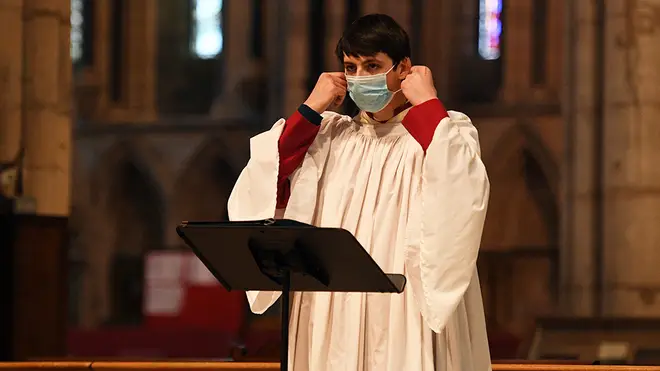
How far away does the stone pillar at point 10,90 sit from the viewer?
309 inches

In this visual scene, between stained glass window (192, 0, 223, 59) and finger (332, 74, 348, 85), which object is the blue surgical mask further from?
stained glass window (192, 0, 223, 59)

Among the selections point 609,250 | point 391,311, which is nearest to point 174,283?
point 609,250

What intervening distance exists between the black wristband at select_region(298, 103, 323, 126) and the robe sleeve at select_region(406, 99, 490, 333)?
37 centimetres

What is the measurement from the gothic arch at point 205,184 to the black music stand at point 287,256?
12.1 m

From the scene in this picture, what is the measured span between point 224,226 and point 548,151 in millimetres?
10965

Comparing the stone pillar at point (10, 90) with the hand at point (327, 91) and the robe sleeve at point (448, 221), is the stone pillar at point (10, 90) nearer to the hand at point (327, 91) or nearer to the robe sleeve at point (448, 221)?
the hand at point (327, 91)

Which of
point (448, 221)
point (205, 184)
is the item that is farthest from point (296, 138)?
point (205, 184)

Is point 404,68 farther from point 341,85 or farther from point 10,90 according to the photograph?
point 10,90

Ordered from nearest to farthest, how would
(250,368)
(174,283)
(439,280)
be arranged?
(439,280)
(250,368)
(174,283)

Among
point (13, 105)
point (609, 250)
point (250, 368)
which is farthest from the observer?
point (609, 250)

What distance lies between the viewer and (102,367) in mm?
5246

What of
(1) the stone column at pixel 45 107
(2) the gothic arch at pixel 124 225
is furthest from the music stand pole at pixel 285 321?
(2) the gothic arch at pixel 124 225

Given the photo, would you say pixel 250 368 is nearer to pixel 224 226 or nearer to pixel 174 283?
pixel 224 226

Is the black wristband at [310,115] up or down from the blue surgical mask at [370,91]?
down
